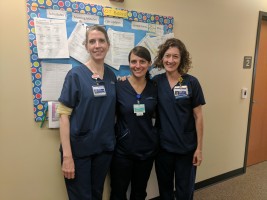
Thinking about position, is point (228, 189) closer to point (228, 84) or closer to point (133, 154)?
point (228, 84)

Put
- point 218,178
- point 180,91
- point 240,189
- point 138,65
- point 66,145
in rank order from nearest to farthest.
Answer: point 66,145
point 138,65
point 180,91
point 240,189
point 218,178

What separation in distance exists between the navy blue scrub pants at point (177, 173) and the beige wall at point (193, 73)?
16.9 inches

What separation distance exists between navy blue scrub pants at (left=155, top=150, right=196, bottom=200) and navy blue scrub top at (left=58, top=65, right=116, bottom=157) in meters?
0.47

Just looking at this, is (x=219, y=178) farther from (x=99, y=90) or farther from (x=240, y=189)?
(x=99, y=90)

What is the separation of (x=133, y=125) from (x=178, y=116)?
339mm

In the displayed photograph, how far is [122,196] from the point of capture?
1.67 m

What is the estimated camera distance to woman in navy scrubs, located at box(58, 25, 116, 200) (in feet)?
4.46

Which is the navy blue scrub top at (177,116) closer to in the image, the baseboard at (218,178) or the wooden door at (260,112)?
the baseboard at (218,178)

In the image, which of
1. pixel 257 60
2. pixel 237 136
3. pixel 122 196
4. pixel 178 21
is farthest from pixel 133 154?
pixel 257 60

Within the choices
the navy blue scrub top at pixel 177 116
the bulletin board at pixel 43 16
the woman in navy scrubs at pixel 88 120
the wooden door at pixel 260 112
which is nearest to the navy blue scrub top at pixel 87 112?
the woman in navy scrubs at pixel 88 120

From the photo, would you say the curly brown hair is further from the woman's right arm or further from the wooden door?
the wooden door

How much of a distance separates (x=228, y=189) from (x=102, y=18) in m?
2.22

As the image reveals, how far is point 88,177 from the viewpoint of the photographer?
4.75 feet

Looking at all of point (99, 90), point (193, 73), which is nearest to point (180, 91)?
point (99, 90)
